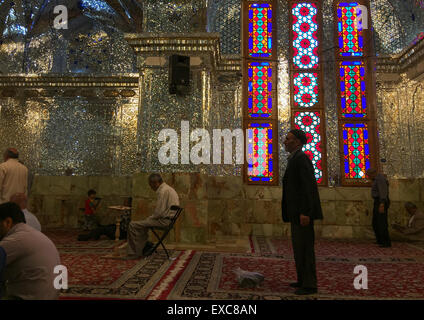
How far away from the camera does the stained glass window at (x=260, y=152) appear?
670cm

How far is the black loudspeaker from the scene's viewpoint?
5047 millimetres

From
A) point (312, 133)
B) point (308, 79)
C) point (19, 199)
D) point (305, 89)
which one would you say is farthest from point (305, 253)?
point (308, 79)

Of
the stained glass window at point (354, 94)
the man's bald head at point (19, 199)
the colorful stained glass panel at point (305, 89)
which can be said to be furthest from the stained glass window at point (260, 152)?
the man's bald head at point (19, 199)

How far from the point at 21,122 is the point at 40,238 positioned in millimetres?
6785

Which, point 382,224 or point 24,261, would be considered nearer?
point 24,261

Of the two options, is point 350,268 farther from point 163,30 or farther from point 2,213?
point 163,30

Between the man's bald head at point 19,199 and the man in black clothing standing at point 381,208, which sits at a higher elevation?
the man's bald head at point 19,199

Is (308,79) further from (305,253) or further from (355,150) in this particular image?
(305,253)

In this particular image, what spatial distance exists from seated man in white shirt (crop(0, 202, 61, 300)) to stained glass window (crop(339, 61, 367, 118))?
651cm

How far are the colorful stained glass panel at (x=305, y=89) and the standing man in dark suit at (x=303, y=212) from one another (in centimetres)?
455

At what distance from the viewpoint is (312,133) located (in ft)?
22.3

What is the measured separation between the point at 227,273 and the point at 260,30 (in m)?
5.72

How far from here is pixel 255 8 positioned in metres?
7.25

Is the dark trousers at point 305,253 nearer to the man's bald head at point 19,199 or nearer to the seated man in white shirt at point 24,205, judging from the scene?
the seated man in white shirt at point 24,205
